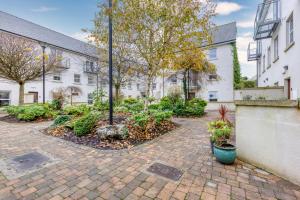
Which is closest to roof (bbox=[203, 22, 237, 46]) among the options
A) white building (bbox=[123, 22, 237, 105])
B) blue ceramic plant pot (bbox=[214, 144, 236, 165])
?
white building (bbox=[123, 22, 237, 105])

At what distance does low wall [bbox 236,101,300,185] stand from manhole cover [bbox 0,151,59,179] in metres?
4.36

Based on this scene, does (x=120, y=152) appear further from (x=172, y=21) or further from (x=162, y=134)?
(x=172, y=21)

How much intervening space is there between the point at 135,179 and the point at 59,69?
18.3 meters

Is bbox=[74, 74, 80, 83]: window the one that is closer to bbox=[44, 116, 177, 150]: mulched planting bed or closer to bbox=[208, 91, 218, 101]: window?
bbox=[44, 116, 177, 150]: mulched planting bed

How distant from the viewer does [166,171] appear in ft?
10.3

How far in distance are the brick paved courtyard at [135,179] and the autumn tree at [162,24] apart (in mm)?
4162

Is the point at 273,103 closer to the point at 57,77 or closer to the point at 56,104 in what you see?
the point at 56,104

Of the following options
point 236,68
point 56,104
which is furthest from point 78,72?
point 236,68

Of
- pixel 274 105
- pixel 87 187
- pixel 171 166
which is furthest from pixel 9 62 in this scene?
pixel 274 105

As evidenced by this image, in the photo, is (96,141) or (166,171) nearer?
(166,171)

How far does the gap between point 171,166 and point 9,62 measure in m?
11.7

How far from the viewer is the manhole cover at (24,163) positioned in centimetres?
297

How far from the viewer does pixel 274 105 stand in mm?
3076

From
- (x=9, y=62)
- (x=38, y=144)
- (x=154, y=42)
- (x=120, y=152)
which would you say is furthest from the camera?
(x=9, y=62)
